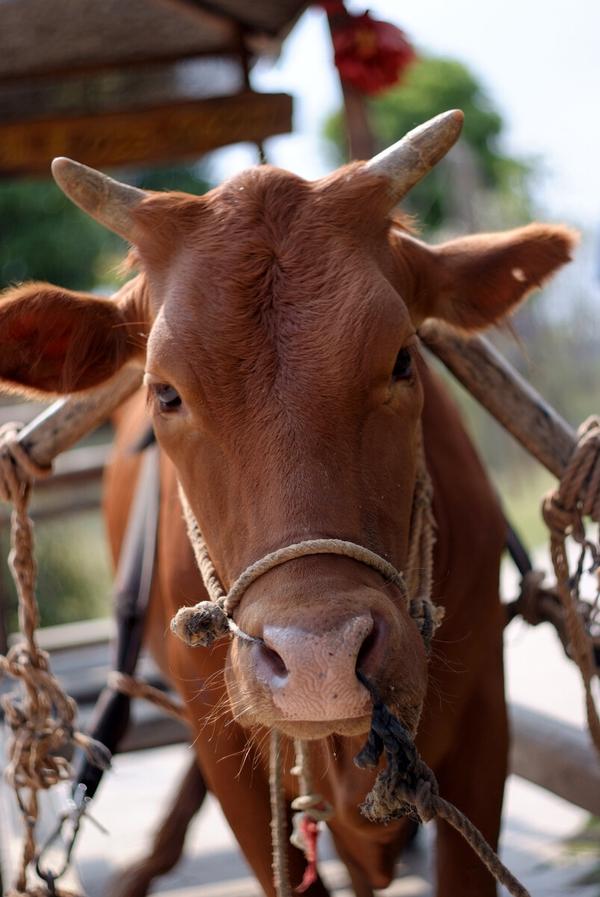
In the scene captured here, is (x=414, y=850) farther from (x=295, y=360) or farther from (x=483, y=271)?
(x=295, y=360)

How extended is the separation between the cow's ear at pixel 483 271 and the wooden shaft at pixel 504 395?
0.09m

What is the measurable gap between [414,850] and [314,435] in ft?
10.0

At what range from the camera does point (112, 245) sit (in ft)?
104

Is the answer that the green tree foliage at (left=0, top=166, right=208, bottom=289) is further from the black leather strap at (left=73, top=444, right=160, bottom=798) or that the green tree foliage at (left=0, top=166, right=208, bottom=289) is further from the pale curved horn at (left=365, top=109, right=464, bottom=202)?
the pale curved horn at (left=365, top=109, right=464, bottom=202)

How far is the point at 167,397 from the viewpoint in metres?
2.27

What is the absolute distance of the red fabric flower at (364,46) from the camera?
389 cm

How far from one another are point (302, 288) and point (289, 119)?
2684 mm

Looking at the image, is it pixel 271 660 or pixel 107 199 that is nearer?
pixel 271 660

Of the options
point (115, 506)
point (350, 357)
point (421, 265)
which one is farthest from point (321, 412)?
point (115, 506)

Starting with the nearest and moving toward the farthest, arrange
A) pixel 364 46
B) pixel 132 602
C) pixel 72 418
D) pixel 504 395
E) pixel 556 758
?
pixel 504 395
pixel 72 418
pixel 556 758
pixel 132 602
pixel 364 46

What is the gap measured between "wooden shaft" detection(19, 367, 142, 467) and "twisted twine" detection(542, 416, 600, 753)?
1.11 m

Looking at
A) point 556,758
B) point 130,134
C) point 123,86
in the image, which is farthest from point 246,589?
point 123,86

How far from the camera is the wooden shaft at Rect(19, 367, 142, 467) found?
2859 millimetres

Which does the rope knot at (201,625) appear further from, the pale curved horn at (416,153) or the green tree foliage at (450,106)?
the green tree foliage at (450,106)
